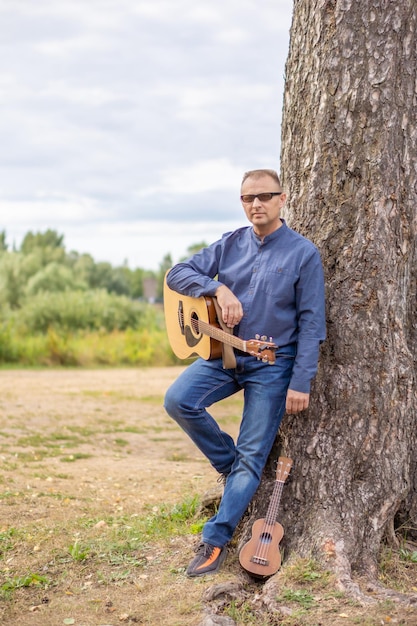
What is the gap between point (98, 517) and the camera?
6.32 m

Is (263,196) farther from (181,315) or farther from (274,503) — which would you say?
(274,503)

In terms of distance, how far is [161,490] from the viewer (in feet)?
24.3

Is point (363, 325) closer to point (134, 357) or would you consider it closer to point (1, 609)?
point (1, 609)

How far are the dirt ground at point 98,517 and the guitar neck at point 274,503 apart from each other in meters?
0.39

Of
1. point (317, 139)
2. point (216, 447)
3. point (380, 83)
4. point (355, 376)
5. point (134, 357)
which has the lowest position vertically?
point (134, 357)

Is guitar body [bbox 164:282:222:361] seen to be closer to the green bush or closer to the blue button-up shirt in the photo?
the blue button-up shirt

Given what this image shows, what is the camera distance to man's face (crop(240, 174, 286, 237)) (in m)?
4.82

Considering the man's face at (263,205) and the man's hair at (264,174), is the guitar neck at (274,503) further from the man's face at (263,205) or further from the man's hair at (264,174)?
the man's hair at (264,174)

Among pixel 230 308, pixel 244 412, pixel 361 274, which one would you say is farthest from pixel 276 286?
pixel 244 412

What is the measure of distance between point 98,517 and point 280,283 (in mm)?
2783

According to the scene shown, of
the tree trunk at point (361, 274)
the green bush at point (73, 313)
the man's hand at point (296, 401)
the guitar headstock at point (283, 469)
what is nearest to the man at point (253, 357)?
the man's hand at point (296, 401)

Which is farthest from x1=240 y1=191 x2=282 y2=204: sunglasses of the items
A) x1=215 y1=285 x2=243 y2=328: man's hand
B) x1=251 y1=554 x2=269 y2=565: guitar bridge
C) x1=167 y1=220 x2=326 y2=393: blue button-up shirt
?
x1=251 y1=554 x2=269 y2=565: guitar bridge

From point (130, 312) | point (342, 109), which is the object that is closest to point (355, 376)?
point (342, 109)

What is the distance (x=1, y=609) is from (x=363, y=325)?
2.83 m
